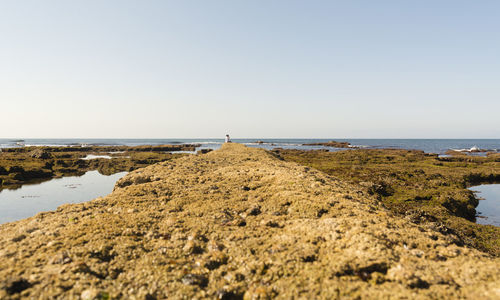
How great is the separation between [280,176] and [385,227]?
17.2 ft

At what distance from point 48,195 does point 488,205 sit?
117 feet

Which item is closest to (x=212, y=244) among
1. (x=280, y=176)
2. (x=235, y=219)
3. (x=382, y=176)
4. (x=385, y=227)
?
(x=235, y=219)

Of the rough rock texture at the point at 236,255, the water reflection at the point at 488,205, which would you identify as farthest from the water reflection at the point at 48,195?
the water reflection at the point at 488,205

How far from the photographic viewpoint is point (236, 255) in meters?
5.39

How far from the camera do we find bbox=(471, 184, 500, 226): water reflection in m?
15.6

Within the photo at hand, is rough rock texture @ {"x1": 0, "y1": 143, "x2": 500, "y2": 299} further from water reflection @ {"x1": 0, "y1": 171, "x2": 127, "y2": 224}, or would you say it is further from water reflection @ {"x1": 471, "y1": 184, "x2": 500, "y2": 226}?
water reflection @ {"x1": 471, "y1": 184, "x2": 500, "y2": 226}

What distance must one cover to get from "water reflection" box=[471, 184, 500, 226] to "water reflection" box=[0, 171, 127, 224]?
28336 millimetres

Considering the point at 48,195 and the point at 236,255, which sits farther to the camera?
the point at 48,195

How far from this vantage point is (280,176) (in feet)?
36.0

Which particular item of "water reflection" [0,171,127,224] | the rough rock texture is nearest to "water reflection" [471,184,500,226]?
the rough rock texture

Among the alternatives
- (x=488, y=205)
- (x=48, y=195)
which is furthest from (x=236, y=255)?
(x=488, y=205)

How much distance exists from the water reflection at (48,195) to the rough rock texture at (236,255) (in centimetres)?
1158

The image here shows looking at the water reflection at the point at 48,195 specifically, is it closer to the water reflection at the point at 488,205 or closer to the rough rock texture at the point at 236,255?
the rough rock texture at the point at 236,255

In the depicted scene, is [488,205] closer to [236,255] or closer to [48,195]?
[236,255]
